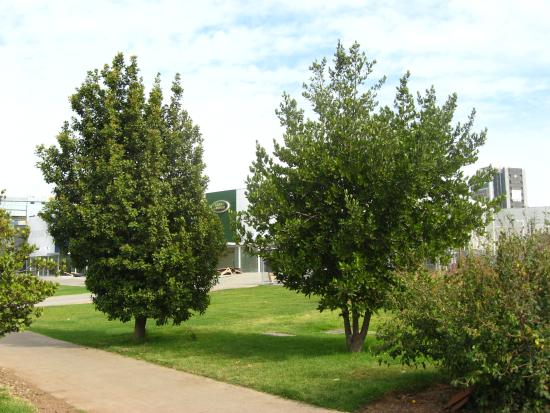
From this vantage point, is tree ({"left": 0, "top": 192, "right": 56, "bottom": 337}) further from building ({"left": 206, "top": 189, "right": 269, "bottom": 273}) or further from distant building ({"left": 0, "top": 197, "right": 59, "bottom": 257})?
distant building ({"left": 0, "top": 197, "right": 59, "bottom": 257})

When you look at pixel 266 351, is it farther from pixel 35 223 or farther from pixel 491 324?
pixel 35 223

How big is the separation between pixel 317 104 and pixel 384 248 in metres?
3.19

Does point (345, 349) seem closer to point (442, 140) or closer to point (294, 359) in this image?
point (294, 359)

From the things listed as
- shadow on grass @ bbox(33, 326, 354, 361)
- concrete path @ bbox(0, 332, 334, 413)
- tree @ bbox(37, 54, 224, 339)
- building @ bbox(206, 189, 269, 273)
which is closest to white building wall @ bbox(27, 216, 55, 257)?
building @ bbox(206, 189, 269, 273)

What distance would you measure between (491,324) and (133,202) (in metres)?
9.05

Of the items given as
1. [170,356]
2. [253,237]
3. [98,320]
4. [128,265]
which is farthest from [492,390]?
[98,320]

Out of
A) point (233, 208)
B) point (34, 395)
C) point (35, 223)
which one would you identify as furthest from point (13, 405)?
point (35, 223)

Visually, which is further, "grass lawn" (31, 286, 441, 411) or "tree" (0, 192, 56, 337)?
"grass lawn" (31, 286, 441, 411)

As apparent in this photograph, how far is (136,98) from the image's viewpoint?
552 inches

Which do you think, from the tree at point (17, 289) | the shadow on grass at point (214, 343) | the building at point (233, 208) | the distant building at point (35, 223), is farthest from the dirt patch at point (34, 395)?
the distant building at point (35, 223)

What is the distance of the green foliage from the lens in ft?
19.0

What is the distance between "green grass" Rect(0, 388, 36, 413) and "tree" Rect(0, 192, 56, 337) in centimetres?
88

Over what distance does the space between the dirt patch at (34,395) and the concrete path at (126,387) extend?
0.14 m

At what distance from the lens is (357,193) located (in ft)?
34.4
